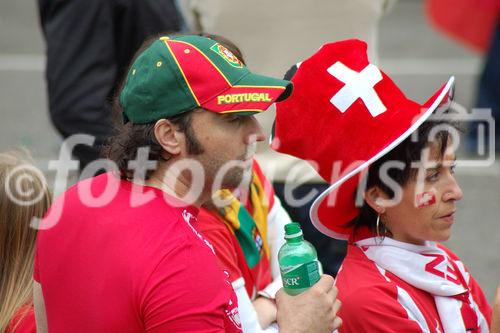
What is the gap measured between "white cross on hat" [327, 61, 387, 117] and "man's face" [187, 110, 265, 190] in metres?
0.38

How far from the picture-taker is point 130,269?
2.02 m

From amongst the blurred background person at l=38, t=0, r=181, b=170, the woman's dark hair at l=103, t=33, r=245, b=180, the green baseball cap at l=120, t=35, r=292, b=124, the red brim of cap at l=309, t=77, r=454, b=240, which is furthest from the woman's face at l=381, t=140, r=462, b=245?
the blurred background person at l=38, t=0, r=181, b=170

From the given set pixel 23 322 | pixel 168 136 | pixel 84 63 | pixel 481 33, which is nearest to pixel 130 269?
pixel 168 136

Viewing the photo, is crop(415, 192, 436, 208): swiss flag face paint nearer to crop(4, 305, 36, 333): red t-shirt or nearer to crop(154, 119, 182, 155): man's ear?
crop(154, 119, 182, 155): man's ear

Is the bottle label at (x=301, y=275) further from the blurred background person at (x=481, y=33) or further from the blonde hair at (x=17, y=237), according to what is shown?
the blurred background person at (x=481, y=33)

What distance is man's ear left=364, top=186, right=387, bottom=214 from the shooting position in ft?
8.50

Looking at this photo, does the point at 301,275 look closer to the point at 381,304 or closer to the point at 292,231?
the point at 292,231

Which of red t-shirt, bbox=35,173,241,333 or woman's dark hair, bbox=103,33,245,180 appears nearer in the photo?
red t-shirt, bbox=35,173,241,333

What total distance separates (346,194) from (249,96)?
0.52 metres

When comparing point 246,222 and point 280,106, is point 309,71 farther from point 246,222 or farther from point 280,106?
point 246,222

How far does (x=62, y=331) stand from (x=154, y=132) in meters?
0.51

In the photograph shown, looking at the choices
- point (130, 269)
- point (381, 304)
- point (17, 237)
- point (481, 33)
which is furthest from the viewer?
point (481, 33)

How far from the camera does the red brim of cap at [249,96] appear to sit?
2186 mm

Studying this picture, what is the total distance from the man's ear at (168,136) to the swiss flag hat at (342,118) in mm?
486
